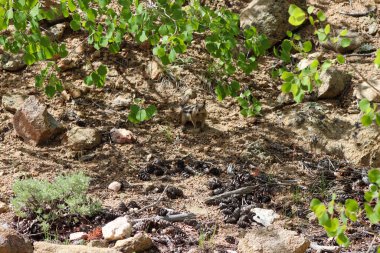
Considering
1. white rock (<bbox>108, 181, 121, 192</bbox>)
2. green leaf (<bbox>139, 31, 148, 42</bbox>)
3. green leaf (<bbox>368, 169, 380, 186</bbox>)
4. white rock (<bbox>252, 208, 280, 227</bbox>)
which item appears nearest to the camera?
green leaf (<bbox>368, 169, 380, 186</bbox>)

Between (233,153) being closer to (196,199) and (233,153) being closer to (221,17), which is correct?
(196,199)

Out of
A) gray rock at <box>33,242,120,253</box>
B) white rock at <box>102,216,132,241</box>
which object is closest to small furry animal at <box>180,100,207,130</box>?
white rock at <box>102,216,132,241</box>

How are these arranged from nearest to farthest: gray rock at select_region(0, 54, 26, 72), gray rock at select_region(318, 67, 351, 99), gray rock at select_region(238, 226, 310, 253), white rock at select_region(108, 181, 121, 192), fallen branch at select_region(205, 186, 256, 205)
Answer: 1. gray rock at select_region(238, 226, 310, 253)
2. fallen branch at select_region(205, 186, 256, 205)
3. white rock at select_region(108, 181, 121, 192)
4. gray rock at select_region(318, 67, 351, 99)
5. gray rock at select_region(0, 54, 26, 72)

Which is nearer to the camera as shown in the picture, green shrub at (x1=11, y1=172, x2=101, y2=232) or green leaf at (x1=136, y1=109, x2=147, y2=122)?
green leaf at (x1=136, y1=109, x2=147, y2=122)

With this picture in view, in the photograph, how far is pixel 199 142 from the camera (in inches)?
228

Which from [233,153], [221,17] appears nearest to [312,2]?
[233,153]

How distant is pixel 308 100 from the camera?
6188 millimetres

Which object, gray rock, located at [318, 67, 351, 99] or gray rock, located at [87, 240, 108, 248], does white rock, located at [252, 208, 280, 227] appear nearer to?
gray rock, located at [87, 240, 108, 248]

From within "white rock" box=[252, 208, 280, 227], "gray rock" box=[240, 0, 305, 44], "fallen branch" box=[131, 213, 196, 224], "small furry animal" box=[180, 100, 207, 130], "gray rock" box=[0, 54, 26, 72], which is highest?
"gray rock" box=[240, 0, 305, 44]

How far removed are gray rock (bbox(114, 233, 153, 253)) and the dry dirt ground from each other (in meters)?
0.47

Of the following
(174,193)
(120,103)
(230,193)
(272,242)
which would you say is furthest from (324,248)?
→ (120,103)

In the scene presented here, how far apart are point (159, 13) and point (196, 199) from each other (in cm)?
153

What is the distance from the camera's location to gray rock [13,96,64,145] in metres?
5.62

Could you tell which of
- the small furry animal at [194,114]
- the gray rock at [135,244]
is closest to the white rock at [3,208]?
the gray rock at [135,244]
